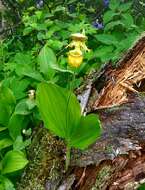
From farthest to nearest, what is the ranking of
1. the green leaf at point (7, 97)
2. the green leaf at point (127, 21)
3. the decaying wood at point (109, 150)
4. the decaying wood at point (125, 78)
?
the green leaf at point (127, 21) < the green leaf at point (7, 97) < the decaying wood at point (125, 78) < the decaying wood at point (109, 150)

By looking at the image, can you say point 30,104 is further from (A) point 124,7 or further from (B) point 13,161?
(A) point 124,7

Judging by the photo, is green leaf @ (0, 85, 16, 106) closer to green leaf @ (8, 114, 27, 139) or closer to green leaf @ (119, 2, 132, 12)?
green leaf @ (8, 114, 27, 139)

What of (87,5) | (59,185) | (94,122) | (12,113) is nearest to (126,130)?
(94,122)

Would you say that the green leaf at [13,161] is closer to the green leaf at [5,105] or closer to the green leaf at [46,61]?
the green leaf at [5,105]

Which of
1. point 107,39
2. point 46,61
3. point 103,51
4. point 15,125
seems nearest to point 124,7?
point 107,39

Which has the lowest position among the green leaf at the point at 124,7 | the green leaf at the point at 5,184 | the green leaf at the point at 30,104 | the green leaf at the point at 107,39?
the green leaf at the point at 5,184

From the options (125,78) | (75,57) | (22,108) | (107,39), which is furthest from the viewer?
(107,39)

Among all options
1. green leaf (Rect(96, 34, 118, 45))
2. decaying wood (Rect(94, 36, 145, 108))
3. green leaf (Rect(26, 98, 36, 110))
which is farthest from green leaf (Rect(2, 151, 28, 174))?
green leaf (Rect(96, 34, 118, 45))

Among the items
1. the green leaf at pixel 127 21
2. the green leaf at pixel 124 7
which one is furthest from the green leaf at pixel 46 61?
the green leaf at pixel 124 7
